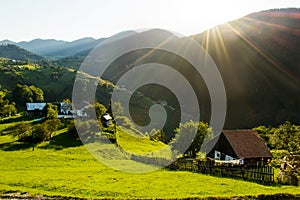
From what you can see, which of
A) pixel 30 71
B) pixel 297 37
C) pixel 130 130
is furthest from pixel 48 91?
pixel 297 37

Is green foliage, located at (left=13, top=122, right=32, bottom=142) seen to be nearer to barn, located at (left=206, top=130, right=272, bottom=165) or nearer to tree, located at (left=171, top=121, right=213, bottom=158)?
tree, located at (left=171, top=121, right=213, bottom=158)

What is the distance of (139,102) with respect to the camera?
491 ft

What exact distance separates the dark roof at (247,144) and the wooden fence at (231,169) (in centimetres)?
1059

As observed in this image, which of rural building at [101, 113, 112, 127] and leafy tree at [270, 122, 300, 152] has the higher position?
rural building at [101, 113, 112, 127]

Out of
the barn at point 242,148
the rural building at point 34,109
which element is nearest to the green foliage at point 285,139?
the barn at point 242,148

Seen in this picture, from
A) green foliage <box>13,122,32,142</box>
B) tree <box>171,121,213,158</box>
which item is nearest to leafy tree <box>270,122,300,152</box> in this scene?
tree <box>171,121,213,158</box>

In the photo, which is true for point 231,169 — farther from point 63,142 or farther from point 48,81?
point 48,81

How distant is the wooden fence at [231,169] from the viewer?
105ft

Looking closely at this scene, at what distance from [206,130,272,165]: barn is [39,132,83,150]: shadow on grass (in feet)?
92.5

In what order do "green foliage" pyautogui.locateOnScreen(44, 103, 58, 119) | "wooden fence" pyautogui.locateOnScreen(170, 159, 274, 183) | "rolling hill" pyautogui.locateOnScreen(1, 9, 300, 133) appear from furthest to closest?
"rolling hill" pyautogui.locateOnScreen(1, 9, 300, 133)
"green foliage" pyautogui.locateOnScreen(44, 103, 58, 119)
"wooden fence" pyautogui.locateOnScreen(170, 159, 274, 183)

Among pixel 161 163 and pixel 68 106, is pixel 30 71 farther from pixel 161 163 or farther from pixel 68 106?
pixel 161 163

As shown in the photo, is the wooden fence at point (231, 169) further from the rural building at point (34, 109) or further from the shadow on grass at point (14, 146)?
the rural building at point (34, 109)

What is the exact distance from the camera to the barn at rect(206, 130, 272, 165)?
152 ft

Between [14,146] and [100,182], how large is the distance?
1132 inches
